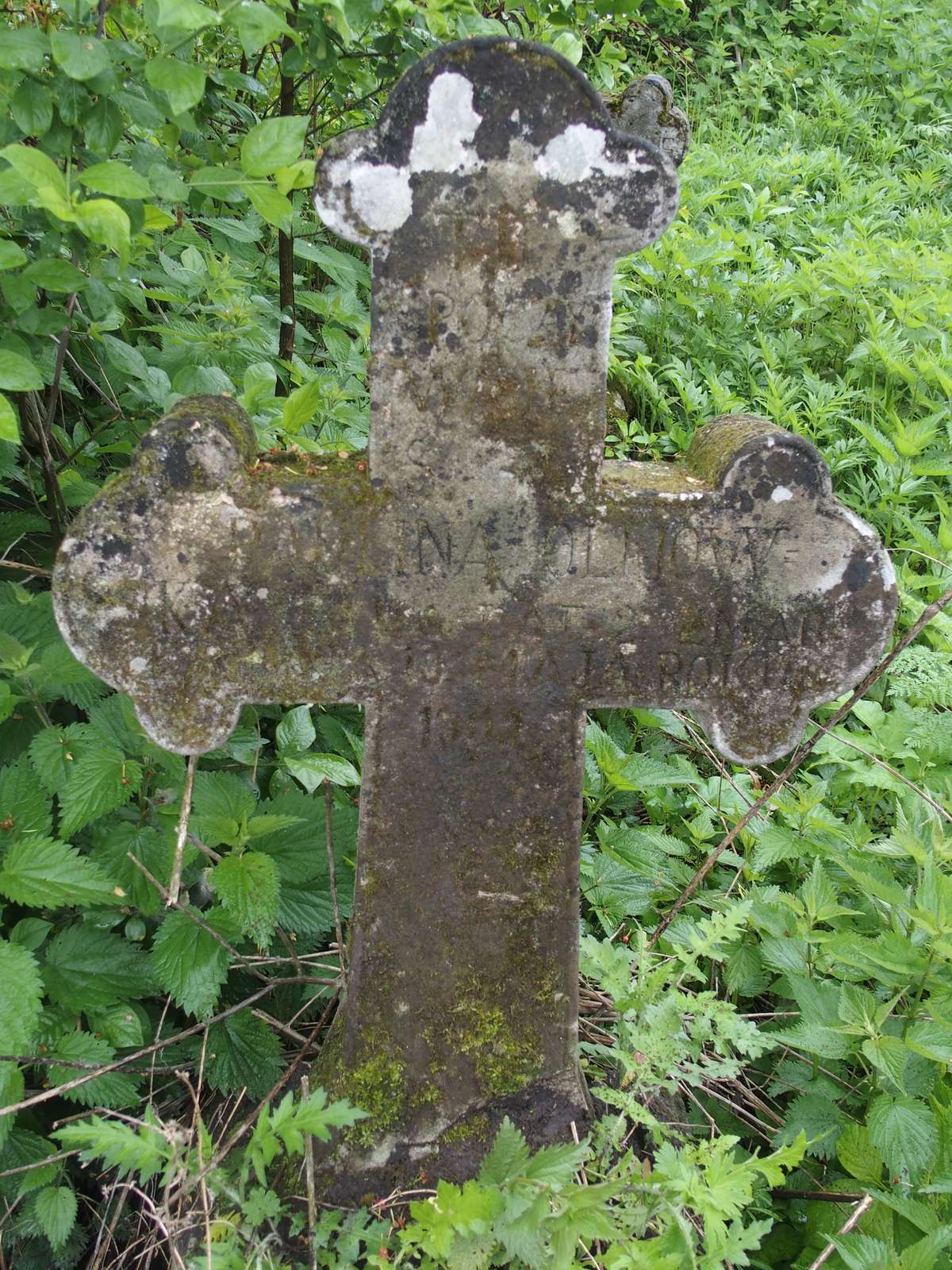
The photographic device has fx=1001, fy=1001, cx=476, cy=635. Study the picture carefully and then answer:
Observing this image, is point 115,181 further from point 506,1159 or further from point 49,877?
point 506,1159

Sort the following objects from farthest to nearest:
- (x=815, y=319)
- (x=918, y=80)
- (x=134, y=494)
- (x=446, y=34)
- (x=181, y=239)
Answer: (x=918, y=80)
(x=815, y=319)
(x=181, y=239)
(x=446, y=34)
(x=134, y=494)

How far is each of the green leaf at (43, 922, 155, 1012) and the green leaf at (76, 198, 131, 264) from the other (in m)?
1.35

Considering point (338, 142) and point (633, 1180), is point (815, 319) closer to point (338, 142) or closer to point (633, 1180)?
point (338, 142)

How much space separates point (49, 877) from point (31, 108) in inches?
53.4

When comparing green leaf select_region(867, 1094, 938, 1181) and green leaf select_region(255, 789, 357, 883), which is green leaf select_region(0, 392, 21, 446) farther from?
green leaf select_region(867, 1094, 938, 1181)

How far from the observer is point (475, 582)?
1.80 metres

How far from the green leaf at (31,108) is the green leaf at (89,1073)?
1649 millimetres

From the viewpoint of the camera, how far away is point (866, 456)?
12.5 ft

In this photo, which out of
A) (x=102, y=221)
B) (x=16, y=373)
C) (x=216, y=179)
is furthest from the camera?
(x=216, y=179)

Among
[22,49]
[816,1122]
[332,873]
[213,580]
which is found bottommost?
[816,1122]

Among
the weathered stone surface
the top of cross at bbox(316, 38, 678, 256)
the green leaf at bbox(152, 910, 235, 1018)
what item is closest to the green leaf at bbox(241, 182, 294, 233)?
the top of cross at bbox(316, 38, 678, 256)

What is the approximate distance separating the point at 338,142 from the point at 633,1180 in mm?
1801

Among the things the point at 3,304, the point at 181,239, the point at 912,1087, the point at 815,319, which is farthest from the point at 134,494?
the point at 815,319

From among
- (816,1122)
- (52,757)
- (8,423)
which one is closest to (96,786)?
(52,757)
